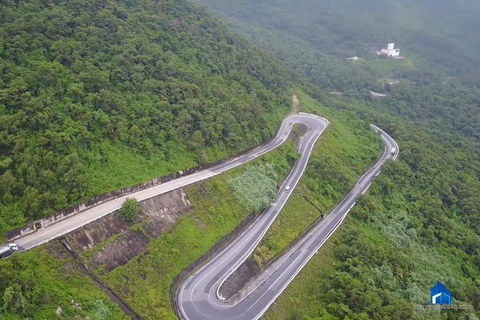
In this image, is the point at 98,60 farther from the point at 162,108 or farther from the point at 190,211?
the point at 190,211

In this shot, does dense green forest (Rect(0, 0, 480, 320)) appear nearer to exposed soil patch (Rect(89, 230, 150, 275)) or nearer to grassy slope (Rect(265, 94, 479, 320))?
Result: grassy slope (Rect(265, 94, 479, 320))

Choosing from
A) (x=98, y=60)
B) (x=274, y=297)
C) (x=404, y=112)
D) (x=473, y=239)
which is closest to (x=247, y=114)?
(x=98, y=60)

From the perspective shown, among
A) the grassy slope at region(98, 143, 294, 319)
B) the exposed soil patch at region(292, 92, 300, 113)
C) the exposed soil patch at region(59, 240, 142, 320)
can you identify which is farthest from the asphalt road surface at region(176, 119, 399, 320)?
the exposed soil patch at region(292, 92, 300, 113)

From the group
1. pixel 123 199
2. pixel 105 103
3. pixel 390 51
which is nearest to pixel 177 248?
pixel 123 199

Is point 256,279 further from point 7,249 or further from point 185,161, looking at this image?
point 7,249

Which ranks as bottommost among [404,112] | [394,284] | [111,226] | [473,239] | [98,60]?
[404,112]

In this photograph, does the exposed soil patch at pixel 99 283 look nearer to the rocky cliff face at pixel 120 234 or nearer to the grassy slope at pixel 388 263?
the rocky cliff face at pixel 120 234

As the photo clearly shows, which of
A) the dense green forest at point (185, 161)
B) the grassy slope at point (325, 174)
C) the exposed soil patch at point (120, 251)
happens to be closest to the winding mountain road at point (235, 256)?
the grassy slope at point (325, 174)
